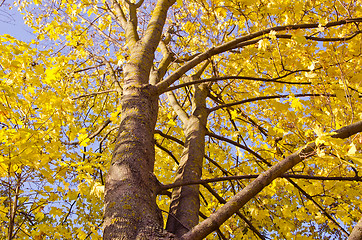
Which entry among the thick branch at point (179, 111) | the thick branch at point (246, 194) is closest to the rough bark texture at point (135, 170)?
the thick branch at point (246, 194)

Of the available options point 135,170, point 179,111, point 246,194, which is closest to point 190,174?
point 135,170

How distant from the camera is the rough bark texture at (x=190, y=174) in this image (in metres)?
1.91

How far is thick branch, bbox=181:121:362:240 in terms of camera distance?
1.40m

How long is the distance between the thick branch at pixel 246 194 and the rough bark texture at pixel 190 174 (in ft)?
1.11

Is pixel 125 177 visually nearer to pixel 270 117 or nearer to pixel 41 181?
pixel 41 181

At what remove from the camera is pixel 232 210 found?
57.8 inches

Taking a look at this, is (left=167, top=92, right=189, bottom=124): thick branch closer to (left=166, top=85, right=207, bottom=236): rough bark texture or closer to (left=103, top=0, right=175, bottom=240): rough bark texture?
(left=166, top=85, right=207, bottom=236): rough bark texture

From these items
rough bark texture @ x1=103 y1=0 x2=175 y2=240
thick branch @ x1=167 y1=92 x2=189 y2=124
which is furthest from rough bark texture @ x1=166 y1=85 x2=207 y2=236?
rough bark texture @ x1=103 y1=0 x2=175 y2=240

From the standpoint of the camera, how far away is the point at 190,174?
2363 mm

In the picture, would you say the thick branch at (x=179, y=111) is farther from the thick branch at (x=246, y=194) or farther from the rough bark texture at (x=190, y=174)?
the thick branch at (x=246, y=194)

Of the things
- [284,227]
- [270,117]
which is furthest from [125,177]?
[270,117]

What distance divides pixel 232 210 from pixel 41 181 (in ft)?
8.11

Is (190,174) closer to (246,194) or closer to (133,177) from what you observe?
(133,177)

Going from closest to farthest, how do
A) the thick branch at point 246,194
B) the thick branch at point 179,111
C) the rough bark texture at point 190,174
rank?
the thick branch at point 246,194 < the rough bark texture at point 190,174 < the thick branch at point 179,111
